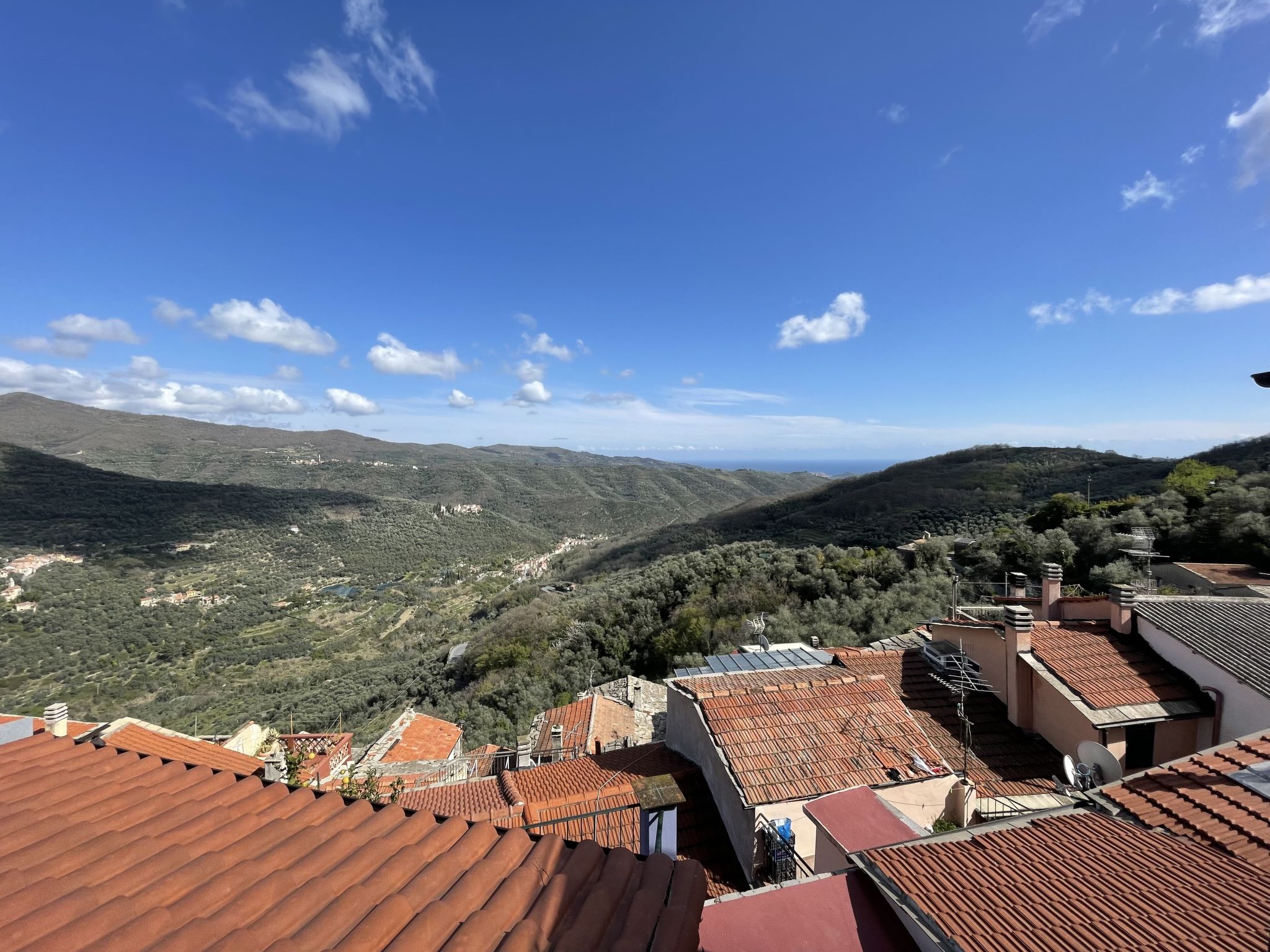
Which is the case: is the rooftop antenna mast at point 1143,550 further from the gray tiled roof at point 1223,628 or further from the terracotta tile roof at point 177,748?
the terracotta tile roof at point 177,748

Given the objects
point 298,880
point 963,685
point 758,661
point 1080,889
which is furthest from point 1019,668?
point 298,880

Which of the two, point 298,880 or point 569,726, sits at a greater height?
point 298,880

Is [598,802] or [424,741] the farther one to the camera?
[424,741]

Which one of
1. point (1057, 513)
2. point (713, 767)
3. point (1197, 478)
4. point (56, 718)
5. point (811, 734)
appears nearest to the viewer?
point (56, 718)

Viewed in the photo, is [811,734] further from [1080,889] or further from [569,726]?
[569,726]

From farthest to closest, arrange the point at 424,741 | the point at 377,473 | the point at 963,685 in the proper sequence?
the point at 377,473
the point at 424,741
the point at 963,685

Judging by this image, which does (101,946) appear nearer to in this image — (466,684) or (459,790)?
(459,790)
